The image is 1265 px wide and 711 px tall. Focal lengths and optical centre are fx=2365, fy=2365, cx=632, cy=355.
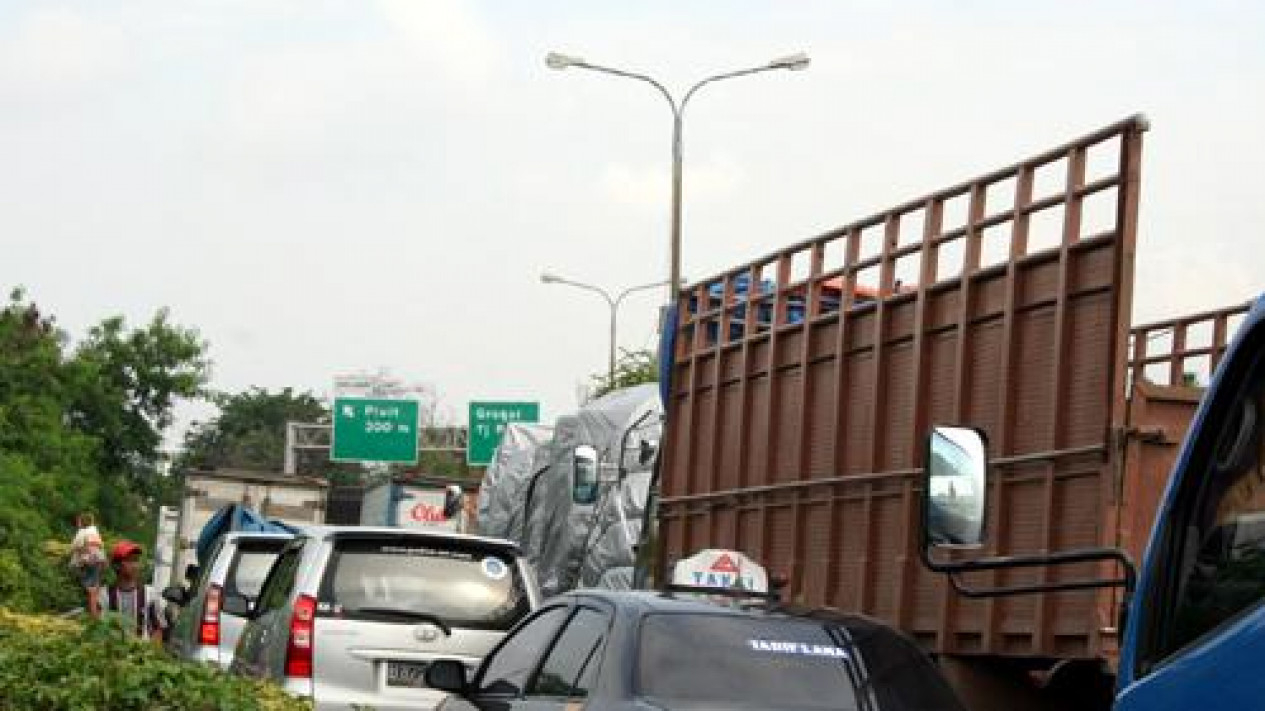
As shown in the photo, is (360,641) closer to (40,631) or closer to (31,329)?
(40,631)

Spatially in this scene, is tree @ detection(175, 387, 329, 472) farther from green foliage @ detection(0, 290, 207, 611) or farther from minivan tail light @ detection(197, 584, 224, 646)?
minivan tail light @ detection(197, 584, 224, 646)

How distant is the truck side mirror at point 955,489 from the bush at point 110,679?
3803 millimetres

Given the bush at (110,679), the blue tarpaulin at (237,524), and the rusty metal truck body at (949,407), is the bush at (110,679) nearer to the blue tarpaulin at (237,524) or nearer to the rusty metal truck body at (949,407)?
the rusty metal truck body at (949,407)

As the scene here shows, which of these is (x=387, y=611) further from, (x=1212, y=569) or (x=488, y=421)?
(x=488, y=421)

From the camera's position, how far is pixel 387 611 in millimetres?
11703

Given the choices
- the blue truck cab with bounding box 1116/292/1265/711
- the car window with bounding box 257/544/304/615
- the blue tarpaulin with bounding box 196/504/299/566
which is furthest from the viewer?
the blue tarpaulin with bounding box 196/504/299/566

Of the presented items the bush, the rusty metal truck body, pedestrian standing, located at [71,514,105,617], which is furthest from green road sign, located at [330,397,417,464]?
the bush

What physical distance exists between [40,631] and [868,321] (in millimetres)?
3890

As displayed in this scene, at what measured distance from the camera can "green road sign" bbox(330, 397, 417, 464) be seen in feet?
178

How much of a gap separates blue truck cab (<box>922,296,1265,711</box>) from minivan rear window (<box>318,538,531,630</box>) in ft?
23.6

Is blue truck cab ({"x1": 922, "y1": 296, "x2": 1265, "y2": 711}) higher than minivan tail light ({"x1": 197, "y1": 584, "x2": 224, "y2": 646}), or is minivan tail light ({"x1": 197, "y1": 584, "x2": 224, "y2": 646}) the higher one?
blue truck cab ({"x1": 922, "y1": 296, "x2": 1265, "y2": 711})

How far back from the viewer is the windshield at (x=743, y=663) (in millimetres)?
7305

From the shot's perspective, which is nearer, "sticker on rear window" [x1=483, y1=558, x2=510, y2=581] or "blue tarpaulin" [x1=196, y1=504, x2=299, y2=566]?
"sticker on rear window" [x1=483, y1=558, x2=510, y2=581]

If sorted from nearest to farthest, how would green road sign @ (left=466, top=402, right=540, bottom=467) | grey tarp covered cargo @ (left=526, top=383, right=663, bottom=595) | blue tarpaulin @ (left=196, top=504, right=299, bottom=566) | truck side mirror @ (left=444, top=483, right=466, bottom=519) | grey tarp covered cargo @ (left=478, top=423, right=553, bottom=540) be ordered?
grey tarp covered cargo @ (left=526, top=383, right=663, bottom=595) → grey tarp covered cargo @ (left=478, top=423, right=553, bottom=540) → truck side mirror @ (left=444, top=483, right=466, bottom=519) → blue tarpaulin @ (left=196, top=504, right=299, bottom=566) → green road sign @ (left=466, top=402, right=540, bottom=467)
